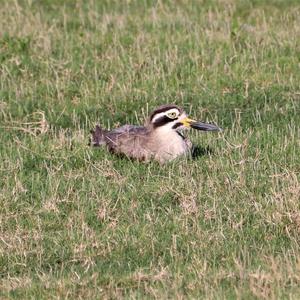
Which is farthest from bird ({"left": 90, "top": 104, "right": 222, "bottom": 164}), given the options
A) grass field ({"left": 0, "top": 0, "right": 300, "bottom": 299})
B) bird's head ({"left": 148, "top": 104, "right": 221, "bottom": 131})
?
grass field ({"left": 0, "top": 0, "right": 300, "bottom": 299})

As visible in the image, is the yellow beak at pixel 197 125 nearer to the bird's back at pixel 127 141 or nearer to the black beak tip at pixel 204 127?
the black beak tip at pixel 204 127

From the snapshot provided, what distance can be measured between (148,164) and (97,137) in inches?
39.6

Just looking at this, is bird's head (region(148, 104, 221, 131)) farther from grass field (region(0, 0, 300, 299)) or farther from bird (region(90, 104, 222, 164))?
grass field (region(0, 0, 300, 299))

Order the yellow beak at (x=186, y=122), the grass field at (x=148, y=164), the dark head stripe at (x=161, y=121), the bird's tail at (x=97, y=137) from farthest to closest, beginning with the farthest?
the bird's tail at (x=97, y=137) → the yellow beak at (x=186, y=122) → the dark head stripe at (x=161, y=121) → the grass field at (x=148, y=164)

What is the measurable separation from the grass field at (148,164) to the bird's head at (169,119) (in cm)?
43

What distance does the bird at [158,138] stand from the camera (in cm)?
1276

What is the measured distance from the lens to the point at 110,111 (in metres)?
15.4

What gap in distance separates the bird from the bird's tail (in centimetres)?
6

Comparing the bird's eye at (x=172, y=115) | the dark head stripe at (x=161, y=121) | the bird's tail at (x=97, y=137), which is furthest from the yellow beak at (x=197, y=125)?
the bird's tail at (x=97, y=137)

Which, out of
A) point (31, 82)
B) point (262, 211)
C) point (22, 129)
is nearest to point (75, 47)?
point (31, 82)

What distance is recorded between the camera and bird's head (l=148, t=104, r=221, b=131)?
12930 mm

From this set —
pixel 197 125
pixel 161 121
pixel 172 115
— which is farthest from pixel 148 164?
pixel 197 125

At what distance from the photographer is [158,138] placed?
12.9 metres

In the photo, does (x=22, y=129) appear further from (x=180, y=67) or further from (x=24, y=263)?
(x=24, y=263)
